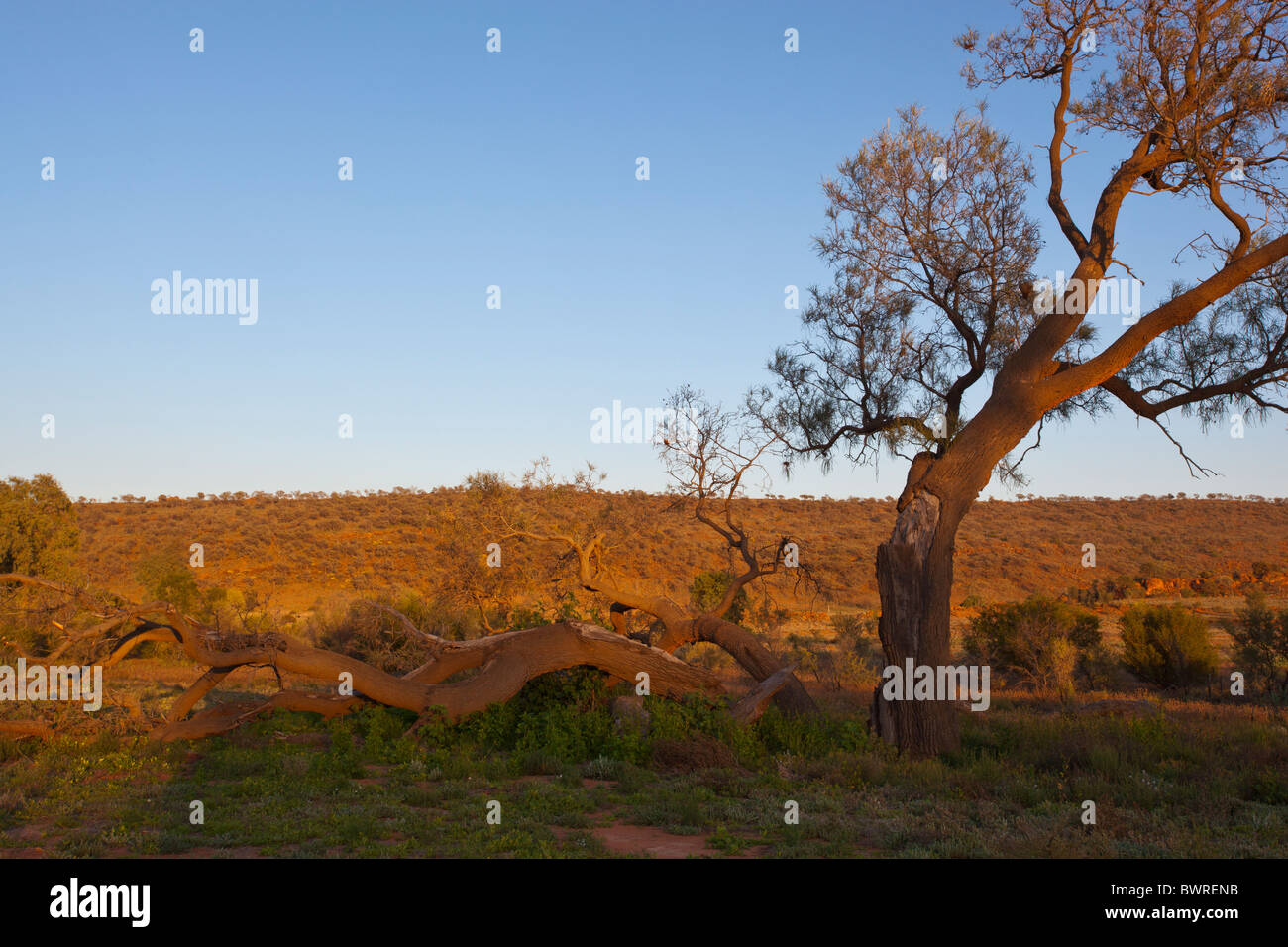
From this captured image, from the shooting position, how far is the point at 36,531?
2309cm

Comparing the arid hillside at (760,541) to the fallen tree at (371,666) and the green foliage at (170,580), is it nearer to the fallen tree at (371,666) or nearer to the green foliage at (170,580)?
the green foliage at (170,580)

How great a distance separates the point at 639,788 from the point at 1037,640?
506 inches

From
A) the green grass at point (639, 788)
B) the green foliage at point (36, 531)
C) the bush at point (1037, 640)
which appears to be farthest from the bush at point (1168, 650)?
the green foliage at point (36, 531)

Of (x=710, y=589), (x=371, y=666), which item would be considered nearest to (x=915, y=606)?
(x=371, y=666)

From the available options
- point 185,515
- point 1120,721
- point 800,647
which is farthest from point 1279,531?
point 185,515

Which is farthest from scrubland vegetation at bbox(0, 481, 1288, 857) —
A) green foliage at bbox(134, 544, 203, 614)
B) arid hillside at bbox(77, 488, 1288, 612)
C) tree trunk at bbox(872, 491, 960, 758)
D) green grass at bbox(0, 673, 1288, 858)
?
arid hillside at bbox(77, 488, 1288, 612)

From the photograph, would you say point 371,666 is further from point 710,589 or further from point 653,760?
point 710,589

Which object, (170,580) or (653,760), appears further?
(170,580)

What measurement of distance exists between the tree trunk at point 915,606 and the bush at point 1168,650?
33.2 feet

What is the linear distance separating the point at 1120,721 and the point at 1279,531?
48.8 m

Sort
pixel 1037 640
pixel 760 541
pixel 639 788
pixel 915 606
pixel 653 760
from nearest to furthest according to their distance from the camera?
1. pixel 639 788
2. pixel 653 760
3. pixel 915 606
4. pixel 1037 640
5. pixel 760 541

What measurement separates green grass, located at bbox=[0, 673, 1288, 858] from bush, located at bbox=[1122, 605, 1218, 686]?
6.09 metres

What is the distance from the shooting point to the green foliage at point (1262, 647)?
1731 centimetres
